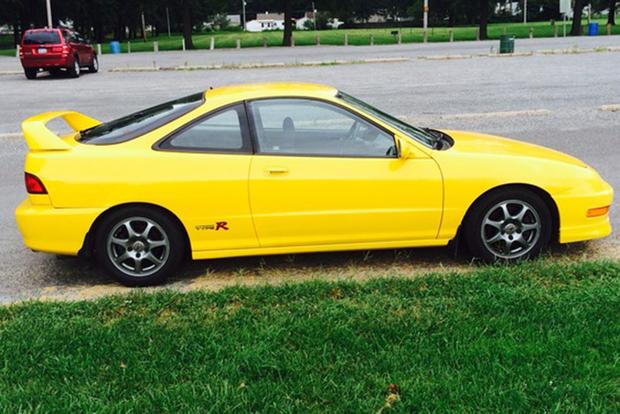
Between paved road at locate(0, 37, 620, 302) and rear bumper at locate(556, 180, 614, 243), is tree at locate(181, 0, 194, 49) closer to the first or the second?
paved road at locate(0, 37, 620, 302)

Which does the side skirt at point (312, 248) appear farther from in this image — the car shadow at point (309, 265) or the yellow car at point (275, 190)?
the car shadow at point (309, 265)

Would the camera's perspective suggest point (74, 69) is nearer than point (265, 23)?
Yes

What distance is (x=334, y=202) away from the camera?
16.0 ft

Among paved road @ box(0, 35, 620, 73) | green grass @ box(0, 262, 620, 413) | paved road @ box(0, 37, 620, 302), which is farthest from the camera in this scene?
paved road @ box(0, 35, 620, 73)

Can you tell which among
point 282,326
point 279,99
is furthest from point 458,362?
point 279,99

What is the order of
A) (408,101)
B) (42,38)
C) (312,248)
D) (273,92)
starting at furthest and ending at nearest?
(42,38) < (408,101) < (273,92) < (312,248)

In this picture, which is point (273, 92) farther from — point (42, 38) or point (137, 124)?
point (42, 38)

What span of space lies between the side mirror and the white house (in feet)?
453

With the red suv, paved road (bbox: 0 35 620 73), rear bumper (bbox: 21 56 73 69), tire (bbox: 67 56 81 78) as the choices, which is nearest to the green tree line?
paved road (bbox: 0 35 620 73)

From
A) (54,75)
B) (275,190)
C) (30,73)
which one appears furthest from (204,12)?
(275,190)

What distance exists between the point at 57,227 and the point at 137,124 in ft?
3.24

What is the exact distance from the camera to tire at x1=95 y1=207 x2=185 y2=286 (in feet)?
15.9

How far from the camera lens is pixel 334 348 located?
363cm

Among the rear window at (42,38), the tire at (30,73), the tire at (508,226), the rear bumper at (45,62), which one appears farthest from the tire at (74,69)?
the tire at (508,226)
